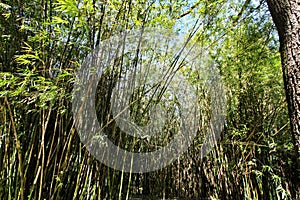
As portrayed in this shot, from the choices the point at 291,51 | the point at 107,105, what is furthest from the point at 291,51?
the point at 107,105

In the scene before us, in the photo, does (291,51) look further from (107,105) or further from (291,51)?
(107,105)

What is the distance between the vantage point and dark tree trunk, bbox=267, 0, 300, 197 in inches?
52.0

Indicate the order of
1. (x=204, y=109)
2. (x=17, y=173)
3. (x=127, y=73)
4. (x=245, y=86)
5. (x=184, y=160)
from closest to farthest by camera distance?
(x=17, y=173) → (x=127, y=73) → (x=245, y=86) → (x=204, y=109) → (x=184, y=160)

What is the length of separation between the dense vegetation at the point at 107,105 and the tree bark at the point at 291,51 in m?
0.48

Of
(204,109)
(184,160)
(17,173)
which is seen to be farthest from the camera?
(184,160)

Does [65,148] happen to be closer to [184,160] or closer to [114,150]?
[114,150]

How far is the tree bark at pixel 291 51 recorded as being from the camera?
132 cm

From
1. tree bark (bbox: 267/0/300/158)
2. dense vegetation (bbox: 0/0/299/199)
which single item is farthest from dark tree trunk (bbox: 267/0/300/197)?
dense vegetation (bbox: 0/0/299/199)

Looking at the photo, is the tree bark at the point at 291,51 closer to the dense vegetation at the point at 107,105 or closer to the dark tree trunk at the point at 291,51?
the dark tree trunk at the point at 291,51

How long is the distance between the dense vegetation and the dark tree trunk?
1.57 ft

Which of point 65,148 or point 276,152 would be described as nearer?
point 65,148

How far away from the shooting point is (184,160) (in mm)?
3275

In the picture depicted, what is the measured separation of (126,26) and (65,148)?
747 mm

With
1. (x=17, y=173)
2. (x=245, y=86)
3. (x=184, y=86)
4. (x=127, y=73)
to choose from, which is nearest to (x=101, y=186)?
→ (x=17, y=173)
